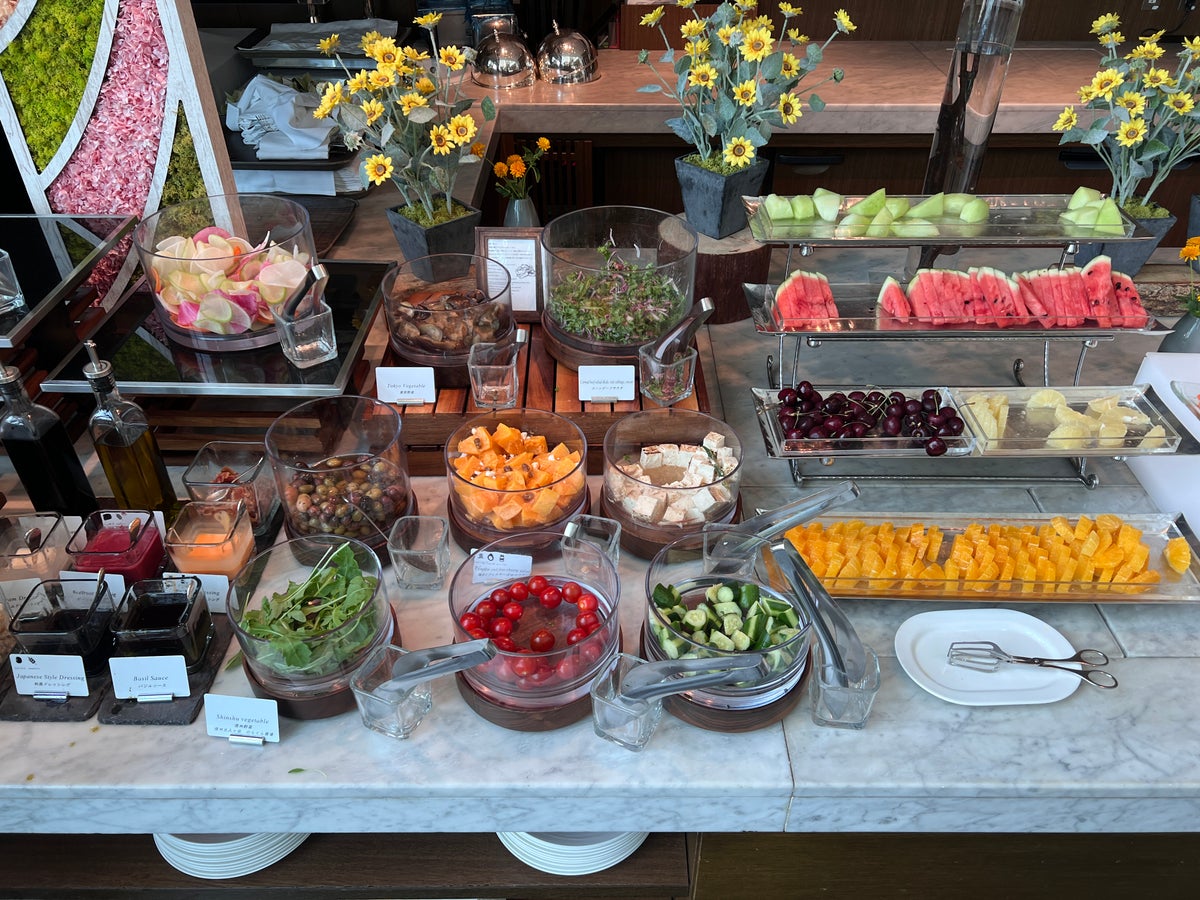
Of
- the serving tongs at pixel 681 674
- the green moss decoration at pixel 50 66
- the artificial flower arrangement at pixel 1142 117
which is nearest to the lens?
the serving tongs at pixel 681 674

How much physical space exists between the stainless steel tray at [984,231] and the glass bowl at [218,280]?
0.92 metres

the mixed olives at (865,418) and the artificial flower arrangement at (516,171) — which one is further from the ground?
the artificial flower arrangement at (516,171)

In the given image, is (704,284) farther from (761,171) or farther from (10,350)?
(10,350)

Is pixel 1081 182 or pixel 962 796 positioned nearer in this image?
pixel 962 796

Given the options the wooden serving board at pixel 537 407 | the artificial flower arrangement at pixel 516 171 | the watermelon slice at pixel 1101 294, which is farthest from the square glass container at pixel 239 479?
the watermelon slice at pixel 1101 294

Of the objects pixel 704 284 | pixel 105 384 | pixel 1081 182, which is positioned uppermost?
pixel 105 384

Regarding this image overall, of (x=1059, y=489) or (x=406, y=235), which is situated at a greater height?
(x=406, y=235)

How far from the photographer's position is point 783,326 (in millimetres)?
1736

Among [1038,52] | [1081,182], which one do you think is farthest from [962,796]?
[1038,52]

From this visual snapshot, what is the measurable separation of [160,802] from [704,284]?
150 cm

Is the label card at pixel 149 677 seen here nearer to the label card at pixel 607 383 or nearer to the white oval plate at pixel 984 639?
the label card at pixel 607 383

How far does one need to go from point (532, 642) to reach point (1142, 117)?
1825mm

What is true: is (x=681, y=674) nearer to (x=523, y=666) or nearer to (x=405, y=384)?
(x=523, y=666)

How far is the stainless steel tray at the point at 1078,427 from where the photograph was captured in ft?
5.26
